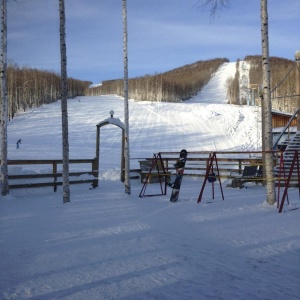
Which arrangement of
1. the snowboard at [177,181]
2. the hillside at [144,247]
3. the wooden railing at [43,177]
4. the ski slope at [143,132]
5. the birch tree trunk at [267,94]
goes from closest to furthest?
the hillside at [144,247], the birch tree trunk at [267,94], the snowboard at [177,181], the wooden railing at [43,177], the ski slope at [143,132]

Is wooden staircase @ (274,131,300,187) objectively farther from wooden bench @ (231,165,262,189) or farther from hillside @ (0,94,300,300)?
hillside @ (0,94,300,300)

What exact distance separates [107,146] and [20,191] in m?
24.0

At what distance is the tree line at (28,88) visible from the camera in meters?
57.7

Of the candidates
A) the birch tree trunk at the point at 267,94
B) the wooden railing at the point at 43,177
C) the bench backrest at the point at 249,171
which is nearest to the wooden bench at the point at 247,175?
the bench backrest at the point at 249,171

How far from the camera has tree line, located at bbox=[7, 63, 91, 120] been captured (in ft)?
189

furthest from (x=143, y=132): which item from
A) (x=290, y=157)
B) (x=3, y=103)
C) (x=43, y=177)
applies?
(x=3, y=103)

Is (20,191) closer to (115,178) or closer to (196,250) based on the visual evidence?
(115,178)

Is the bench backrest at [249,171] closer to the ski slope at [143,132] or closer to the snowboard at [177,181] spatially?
the snowboard at [177,181]

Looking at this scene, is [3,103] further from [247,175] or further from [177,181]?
[247,175]

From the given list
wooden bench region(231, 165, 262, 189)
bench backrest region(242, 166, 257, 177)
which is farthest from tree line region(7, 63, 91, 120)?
bench backrest region(242, 166, 257, 177)

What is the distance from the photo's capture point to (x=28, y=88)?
229 ft

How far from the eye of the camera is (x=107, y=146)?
115 ft

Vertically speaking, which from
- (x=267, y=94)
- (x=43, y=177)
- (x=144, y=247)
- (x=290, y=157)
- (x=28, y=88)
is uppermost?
(x=28, y=88)

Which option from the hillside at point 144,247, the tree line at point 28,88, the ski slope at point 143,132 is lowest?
the hillside at point 144,247
